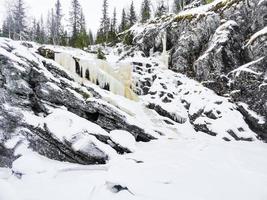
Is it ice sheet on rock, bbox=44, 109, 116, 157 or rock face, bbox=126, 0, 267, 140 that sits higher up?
rock face, bbox=126, 0, 267, 140

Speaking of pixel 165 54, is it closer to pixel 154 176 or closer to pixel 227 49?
pixel 227 49

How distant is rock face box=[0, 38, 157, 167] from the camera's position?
17.7 m

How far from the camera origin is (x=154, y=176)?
14414 mm

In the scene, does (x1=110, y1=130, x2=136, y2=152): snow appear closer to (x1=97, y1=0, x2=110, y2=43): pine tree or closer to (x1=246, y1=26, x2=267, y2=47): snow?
(x1=246, y1=26, x2=267, y2=47): snow

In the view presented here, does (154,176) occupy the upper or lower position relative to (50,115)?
lower

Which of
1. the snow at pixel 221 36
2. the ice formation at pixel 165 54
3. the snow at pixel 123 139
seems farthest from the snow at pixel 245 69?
Result: the snow at pixel 123 139

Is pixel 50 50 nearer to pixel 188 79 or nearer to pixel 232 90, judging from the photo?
pixel 188 79

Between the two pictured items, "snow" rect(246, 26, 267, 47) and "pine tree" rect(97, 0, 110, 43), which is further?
"pine tree" rect(97, 0, 110, 43)

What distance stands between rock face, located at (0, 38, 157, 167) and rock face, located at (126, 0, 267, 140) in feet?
24.8

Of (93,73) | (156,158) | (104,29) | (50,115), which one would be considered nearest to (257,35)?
(93,73)

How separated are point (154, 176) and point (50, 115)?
7.52 metres

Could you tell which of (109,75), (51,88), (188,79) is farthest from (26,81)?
(188,79)

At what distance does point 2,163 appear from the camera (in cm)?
1817

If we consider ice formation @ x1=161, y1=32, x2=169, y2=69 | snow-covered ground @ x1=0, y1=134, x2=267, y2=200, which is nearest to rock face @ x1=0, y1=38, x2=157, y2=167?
snow-covered ground @ x1=0, y1=134, x2=267, y2=200
